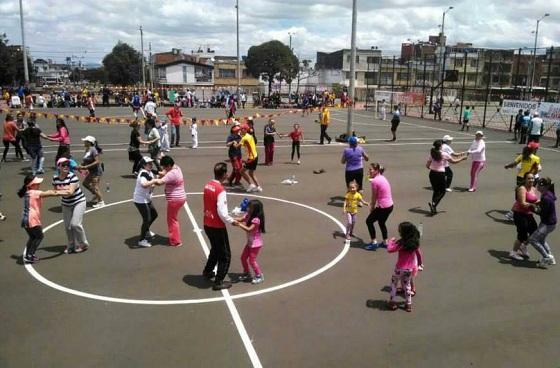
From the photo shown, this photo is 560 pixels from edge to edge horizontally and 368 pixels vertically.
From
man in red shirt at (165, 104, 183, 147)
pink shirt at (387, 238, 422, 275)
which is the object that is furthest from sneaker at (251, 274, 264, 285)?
man in red shirt at (165, 104, 183, 147)

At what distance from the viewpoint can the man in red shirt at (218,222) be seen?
791 cm

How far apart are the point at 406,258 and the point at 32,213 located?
6.86m

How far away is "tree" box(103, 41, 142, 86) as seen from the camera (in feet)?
269

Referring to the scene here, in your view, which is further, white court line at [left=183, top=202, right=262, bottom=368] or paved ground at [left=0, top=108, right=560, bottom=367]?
paved ground at [left=0, top=108, right=560, bottom=367]

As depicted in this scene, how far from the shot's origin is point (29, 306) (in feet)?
25.0

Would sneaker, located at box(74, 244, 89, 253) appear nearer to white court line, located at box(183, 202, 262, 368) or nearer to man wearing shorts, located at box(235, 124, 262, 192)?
white court line, located at box(183, 202, 262, 368)

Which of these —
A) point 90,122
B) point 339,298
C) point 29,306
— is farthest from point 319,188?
point 90,122

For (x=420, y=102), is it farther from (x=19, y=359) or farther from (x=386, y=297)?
(x=19, y=359)

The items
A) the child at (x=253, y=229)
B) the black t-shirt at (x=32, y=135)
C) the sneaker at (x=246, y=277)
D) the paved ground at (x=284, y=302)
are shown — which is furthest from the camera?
the black t-shirt at (x=32, y=135)

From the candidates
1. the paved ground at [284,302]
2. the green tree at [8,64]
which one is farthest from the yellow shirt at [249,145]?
the green tree at [8,64]

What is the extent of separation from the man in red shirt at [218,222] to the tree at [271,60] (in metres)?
67.8

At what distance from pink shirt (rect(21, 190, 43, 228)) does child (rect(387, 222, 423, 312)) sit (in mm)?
6559

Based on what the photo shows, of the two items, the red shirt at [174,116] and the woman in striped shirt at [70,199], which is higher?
the red shirt at [174,116]

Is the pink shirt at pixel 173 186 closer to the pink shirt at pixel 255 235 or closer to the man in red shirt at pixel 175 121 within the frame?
the pink shirt at pixel 255 235
